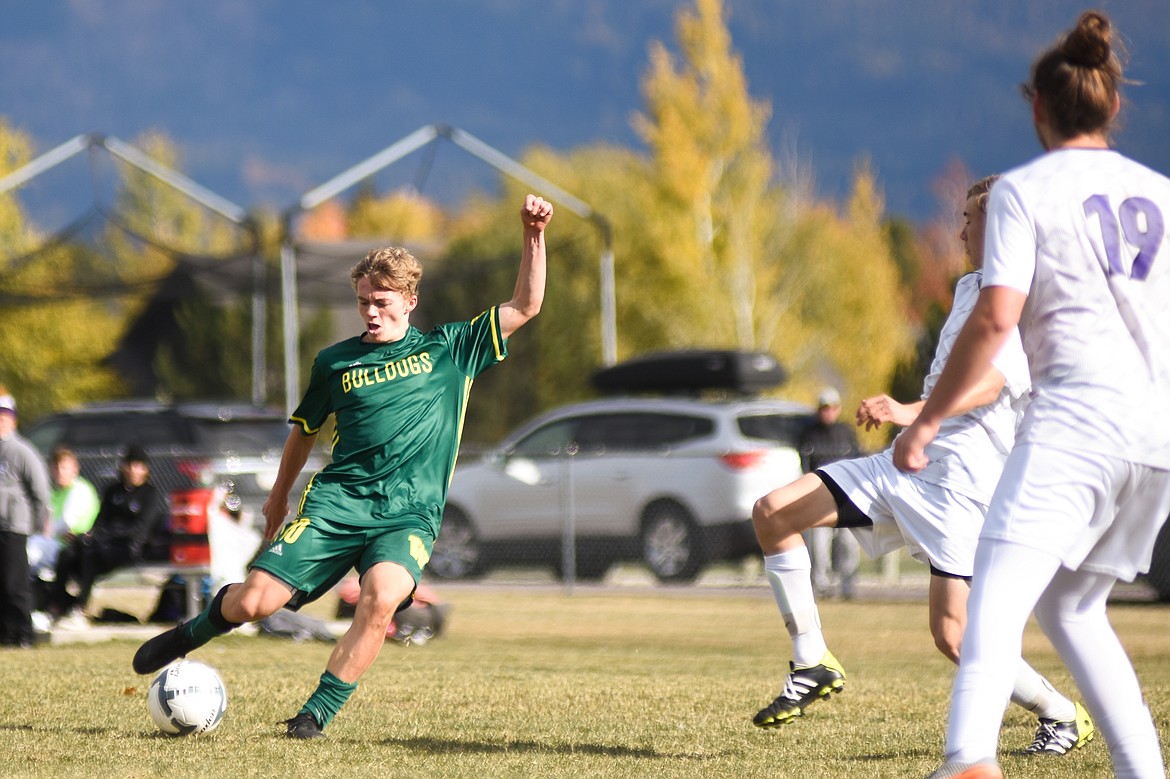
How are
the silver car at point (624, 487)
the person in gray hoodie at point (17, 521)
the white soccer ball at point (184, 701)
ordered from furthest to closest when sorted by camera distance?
the silver car at point (624, 487), the person in gray hoodie at point (17, 521), the white soccer ball at point (184, 701)

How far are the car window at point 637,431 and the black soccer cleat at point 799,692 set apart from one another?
11.0 metres

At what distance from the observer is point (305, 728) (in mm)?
5988

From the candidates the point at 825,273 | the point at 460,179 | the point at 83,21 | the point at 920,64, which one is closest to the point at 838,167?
the point at 460,179

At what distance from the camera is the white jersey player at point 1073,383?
3.97 m

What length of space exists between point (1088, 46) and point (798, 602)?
2638mm

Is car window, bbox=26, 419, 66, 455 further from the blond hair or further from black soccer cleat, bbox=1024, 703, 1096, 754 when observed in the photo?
black soccer cleat, bbox=1024, 703, 1096, 754

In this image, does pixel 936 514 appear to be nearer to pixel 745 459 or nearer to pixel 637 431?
pixel 745 459

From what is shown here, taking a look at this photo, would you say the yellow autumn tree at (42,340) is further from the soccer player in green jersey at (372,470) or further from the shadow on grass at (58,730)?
the soccer player in green jersey at (372,470)

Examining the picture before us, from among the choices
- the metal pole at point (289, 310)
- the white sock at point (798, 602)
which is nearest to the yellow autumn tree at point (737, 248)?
the metal pole at point (289, 310)

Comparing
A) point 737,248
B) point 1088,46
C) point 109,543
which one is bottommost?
point 109,543

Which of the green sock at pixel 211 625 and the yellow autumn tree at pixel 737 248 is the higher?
the yellow autumn tree at pixel 737 248

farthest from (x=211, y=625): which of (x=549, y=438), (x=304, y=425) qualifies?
(x=549, y=438)

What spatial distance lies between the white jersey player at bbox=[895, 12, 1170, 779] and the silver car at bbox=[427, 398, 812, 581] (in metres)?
12.1

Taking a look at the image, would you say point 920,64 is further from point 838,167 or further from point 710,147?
point 710,147
